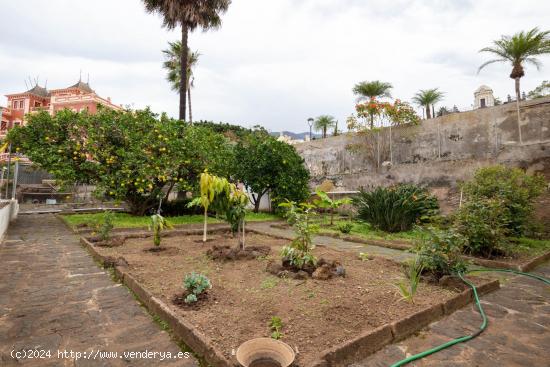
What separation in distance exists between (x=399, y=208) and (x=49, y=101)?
48.4 metres

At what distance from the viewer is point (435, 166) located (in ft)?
34.7

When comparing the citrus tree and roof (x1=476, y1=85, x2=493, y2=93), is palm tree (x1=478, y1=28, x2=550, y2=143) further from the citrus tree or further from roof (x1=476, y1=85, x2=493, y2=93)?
roof (x1=476, y1=85, x2=493, y2=93)

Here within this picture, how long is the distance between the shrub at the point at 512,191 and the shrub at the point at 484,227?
0.52 m

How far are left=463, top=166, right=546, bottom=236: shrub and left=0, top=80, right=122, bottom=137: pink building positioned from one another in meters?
33.5

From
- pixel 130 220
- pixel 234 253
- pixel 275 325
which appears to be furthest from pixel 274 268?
pixel 130 220

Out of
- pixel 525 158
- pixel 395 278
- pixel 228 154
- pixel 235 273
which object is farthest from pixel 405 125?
pixel 235 273

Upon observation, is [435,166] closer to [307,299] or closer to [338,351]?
[307,299]

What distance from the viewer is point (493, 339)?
2594 mm

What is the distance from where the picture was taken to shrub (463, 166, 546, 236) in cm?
630

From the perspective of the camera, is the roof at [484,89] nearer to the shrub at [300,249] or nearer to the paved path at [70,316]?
the shrub at [300,249]

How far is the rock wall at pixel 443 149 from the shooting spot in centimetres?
940

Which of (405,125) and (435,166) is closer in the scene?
(435,166)

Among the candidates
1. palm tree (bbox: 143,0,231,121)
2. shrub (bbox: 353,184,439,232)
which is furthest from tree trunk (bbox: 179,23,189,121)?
shrub (bbox: 353,184,439,232)

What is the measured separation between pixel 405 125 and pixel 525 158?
631 cm
